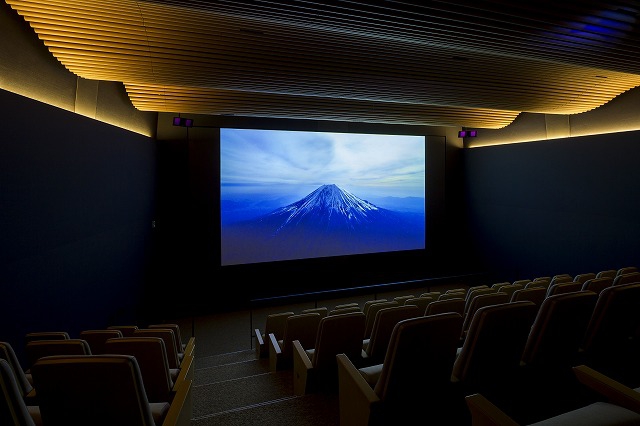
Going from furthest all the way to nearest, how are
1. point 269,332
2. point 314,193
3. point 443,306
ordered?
point 314,193
point 269,332
point 443,306

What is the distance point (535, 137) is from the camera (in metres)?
7.47

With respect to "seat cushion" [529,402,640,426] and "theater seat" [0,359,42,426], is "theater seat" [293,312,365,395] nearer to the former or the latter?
"seat cushion" [529,402,640,426]

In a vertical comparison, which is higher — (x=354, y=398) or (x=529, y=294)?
(x=529, y=294)

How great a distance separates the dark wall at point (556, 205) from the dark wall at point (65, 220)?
740 centimetres

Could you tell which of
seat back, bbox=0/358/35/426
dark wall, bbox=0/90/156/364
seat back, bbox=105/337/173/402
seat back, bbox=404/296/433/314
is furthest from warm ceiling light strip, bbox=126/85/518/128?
seat back, bbox=0/358/35/426

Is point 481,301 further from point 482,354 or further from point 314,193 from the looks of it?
point 314,193

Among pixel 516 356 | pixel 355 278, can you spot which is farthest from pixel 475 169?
pixel 516 356

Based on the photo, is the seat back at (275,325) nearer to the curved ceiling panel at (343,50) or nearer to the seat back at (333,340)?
the seat back at (333,340)

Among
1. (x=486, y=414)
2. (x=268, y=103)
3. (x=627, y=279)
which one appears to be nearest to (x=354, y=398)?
(x=486, y=414)

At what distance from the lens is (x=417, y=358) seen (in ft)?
5.88

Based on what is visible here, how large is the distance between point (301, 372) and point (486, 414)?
1513 millimetres

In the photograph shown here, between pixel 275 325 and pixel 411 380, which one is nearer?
pixel 411 380

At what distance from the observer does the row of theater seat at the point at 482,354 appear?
1792mm

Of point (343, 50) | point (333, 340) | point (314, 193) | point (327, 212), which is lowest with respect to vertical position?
point (333, 340)
